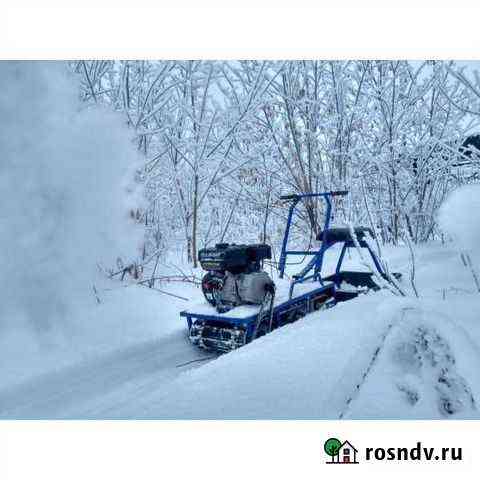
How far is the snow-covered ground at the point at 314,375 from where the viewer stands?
1657 millimetres

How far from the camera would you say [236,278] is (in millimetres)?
3352

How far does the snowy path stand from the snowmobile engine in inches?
18.8

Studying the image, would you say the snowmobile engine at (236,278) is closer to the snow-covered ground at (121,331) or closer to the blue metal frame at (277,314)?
the blue metal frame at (277,314)

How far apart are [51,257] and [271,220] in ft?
15.9

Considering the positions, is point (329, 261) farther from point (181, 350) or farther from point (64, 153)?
point (64, 153)

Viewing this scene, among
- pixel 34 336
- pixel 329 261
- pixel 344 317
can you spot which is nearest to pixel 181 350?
pixel 34 336

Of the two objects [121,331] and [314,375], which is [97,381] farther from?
[314,375]
